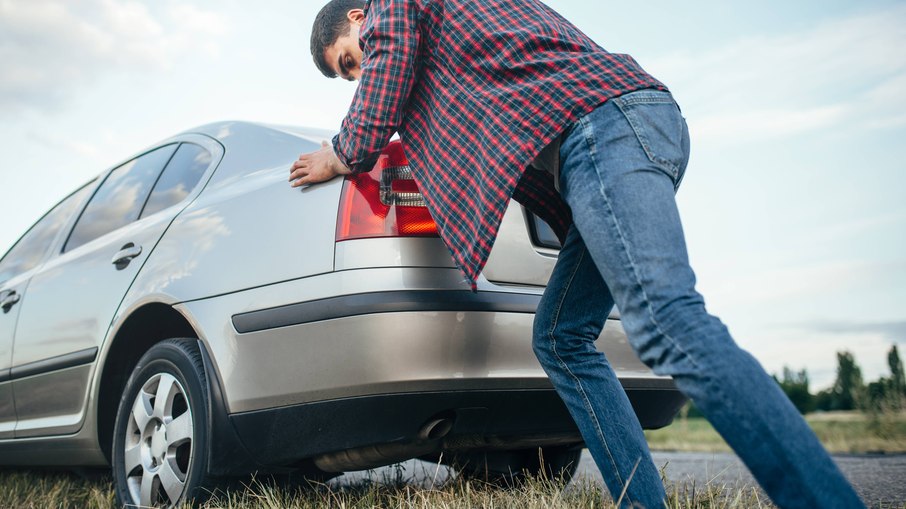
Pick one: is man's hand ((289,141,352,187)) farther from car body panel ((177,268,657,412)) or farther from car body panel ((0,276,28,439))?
car body panel ((0,276,28,439))

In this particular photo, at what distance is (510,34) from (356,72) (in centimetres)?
74

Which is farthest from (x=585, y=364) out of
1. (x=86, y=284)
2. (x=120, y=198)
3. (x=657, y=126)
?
(x=120, y=198)

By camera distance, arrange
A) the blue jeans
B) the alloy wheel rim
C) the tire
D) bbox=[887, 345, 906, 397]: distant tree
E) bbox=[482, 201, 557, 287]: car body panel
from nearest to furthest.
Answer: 1. the blue jeans
2. bbox=[482, 201, 557, 287]: car body panel
3. the alloy wheel rim
4. the tire
5. bbox=[887, 345, 906, 397]: distant tree

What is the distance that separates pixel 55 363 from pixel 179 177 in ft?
2.99

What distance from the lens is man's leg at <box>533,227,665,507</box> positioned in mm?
1956

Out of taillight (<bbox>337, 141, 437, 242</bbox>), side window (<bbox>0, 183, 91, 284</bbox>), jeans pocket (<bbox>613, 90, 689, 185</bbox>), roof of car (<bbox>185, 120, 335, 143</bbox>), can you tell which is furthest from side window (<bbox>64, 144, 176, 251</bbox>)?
jeans pocket (<bbox>613, 90, 689, 185</bbox>)

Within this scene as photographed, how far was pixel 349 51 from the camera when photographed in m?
2.32

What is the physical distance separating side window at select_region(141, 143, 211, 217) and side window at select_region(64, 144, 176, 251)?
8 cm

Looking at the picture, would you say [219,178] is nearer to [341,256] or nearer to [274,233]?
[274,233]

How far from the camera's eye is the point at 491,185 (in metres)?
1.77

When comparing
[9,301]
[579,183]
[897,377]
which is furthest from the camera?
[897,377]

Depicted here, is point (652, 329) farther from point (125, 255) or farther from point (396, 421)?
point (125, 255)

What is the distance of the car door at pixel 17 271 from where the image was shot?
138 inches

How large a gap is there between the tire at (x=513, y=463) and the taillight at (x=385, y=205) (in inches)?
47.5
